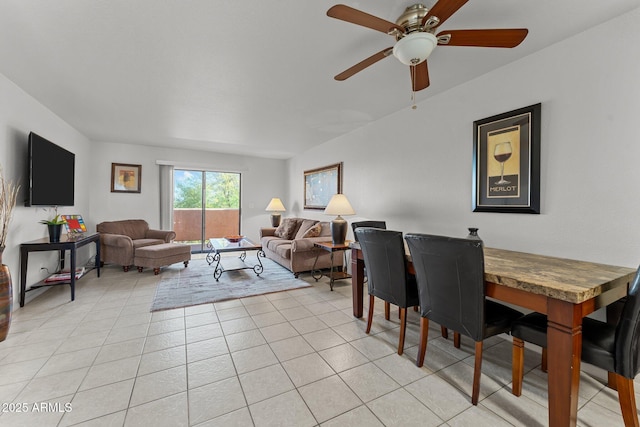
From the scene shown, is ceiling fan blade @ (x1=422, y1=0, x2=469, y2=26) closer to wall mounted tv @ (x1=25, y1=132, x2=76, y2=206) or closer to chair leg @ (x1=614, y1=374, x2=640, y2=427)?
chair leg @ (x1=614, y1=374, x2=640, y2=427)

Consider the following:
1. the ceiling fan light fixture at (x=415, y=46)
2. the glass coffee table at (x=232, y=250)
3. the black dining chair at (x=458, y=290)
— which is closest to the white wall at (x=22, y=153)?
the glass coffee table at (x=232, y=250)

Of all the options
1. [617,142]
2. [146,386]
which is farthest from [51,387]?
[617,142]

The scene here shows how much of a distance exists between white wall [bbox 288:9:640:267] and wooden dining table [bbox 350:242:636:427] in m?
0.41

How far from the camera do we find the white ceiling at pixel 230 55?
1.67m

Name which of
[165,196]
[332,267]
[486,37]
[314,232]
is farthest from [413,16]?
[165,196]

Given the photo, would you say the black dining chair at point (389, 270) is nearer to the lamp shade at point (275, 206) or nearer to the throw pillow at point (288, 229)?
the throw pillow at point (288, 229)

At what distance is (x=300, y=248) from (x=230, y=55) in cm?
269

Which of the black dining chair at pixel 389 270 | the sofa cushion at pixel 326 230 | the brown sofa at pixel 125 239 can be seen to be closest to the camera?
the black dining chair at pixel 389 270

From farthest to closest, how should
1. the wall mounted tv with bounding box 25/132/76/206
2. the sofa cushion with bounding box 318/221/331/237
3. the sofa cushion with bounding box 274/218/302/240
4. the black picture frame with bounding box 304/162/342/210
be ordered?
the sofa cushion with bounding box 274/218/302/240
the black picture frame with bounding box 304/162/342/210
the sofa cushion with bounding box 318/221/331/237
the wall mounted tv with bounding box 25/132/76/206

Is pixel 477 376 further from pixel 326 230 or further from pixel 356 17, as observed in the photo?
pixel 326 230

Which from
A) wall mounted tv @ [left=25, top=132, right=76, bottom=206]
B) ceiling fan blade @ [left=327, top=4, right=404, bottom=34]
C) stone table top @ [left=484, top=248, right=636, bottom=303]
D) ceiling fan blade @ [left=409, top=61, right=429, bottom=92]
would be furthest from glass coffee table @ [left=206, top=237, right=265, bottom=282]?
ceiling fan blade @ [left=327, top=4, right=404, bottom=34]

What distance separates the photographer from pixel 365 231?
7.39 ft

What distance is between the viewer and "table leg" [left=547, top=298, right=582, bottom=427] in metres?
1.23

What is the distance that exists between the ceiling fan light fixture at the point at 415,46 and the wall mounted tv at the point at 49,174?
3.92 meters
